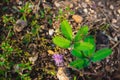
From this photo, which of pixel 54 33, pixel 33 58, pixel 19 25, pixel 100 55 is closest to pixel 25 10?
pixel 19 25

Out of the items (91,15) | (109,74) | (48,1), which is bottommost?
(109,74)

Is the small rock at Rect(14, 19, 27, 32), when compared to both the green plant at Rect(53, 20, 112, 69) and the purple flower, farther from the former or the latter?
the green plant at Rect(53, 20, 112, 69)

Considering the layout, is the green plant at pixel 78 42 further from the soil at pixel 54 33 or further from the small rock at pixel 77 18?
the small rock at pixel 77 18

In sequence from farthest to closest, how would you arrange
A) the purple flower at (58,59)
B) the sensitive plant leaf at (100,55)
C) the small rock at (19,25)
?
the small rock at (19,25)
the purple flower at (58,59)
the sensitive plant leaf at (100,55)

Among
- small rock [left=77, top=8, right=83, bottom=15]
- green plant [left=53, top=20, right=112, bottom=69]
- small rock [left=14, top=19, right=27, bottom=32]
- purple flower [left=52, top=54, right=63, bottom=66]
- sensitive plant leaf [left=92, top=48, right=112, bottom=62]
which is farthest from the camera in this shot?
small rock [left=77, top=8, right=83, bottom=15]

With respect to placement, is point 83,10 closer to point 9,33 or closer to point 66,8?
point 66,8

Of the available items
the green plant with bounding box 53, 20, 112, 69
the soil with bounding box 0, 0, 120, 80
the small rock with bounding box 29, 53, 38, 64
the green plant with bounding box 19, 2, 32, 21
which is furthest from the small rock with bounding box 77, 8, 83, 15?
the green plant with bounding box 53, 20, 112, 69

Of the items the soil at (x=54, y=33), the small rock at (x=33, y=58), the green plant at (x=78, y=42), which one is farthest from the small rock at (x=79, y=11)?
the green plant at (x=78, y=42)

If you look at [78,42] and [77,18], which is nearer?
[78,42]

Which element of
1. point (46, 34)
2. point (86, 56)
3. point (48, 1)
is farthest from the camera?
point (48, 1)

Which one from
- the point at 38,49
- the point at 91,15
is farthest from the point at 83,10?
the point at 38,49

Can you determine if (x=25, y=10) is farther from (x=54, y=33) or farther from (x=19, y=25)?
(x=54, y=33)
